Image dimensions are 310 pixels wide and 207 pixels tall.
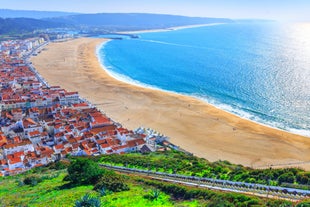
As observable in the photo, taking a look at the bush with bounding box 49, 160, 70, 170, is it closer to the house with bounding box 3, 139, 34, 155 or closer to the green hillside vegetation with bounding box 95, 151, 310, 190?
the green hillside vegetation with bounding box 95, 151, 310, 190

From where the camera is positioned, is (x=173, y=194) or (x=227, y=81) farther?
(x=227, y=81)

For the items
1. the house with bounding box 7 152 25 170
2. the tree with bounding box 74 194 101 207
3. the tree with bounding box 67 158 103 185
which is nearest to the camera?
the tree with bounding box 74 194 101 207

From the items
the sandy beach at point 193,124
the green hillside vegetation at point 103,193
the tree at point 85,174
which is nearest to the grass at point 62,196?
the green hillside vegetation at point 103,193

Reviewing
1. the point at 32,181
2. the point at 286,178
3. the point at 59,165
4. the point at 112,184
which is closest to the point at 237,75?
the point at 59,165

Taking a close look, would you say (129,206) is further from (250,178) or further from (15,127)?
(15,127)

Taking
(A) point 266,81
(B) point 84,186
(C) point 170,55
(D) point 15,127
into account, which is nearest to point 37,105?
(D) point 15,127

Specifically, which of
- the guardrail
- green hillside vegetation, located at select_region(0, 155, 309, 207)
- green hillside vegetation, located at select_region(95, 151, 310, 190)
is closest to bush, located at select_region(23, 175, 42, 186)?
green hillside vegetation, located at select_region(0, 155, 309, 207)
